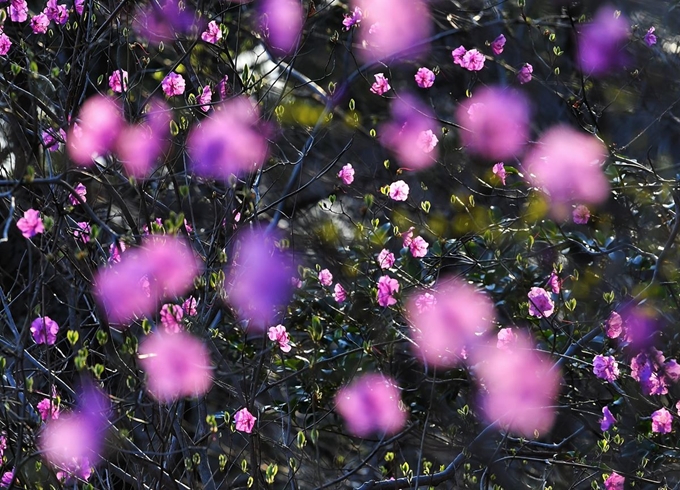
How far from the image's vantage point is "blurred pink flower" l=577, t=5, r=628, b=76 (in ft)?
14.0

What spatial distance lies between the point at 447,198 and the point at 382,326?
142 cm

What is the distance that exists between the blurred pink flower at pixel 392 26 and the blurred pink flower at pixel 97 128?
1.19 metres

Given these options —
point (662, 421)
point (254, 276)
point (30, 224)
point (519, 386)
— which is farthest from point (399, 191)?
point (30, 224)

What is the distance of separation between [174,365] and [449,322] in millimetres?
1357

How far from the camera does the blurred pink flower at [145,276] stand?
2.11m

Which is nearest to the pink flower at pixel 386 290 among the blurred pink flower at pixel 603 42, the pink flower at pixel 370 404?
the pink flower at pixel 370 404

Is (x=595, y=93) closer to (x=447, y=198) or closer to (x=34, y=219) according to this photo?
(x=447, y=198)

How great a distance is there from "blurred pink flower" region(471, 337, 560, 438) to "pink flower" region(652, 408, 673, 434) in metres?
0.34

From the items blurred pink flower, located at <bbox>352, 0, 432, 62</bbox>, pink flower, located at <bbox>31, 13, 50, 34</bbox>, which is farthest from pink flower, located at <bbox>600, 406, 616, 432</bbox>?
pink flower, located at <bbox>31, 13, 50, 34</bbox>

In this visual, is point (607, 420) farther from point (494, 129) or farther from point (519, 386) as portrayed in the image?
point (494, 129)

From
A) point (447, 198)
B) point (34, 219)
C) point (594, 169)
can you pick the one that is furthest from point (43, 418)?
point (447, 198)

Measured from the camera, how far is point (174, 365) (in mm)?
2186

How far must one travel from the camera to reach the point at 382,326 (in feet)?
10.9

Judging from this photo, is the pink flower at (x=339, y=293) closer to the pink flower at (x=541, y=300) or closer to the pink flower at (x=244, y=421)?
the pink flower at (x=541, y=300)
